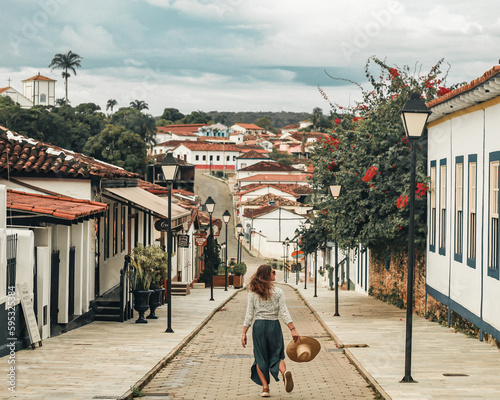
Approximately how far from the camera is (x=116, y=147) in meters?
74.9

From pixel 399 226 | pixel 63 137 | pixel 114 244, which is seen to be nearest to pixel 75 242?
pixel 114 244

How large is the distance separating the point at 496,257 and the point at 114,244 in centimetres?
1295

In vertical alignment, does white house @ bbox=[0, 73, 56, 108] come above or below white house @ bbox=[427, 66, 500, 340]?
above

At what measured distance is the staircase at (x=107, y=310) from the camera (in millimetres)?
18347

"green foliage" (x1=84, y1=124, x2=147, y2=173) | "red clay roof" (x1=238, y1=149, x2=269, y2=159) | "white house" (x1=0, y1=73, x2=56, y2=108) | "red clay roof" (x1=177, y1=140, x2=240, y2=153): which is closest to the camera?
"green foliage" (x1=84, y1=124, x2=147, y2=173)

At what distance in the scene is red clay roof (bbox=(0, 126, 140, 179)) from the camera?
17203 mm

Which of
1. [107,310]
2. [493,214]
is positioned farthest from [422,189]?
[107,310]

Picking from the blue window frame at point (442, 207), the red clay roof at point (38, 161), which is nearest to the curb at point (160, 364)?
the red clay roof at point (38, 161)

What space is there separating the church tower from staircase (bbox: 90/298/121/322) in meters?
130

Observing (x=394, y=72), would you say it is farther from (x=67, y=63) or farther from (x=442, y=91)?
(x=67, y=63)

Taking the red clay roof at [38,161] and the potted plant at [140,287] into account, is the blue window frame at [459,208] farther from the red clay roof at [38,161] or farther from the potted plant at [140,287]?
the red clay roof at [38,161]

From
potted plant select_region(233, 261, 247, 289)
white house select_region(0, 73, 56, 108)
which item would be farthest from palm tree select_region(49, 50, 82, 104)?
potted plant select_region(233, 261, 247, 289)

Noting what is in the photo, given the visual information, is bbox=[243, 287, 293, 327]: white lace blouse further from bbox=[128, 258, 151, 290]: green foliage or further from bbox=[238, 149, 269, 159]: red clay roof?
bbox=[238, 149, 269, 159]: red clay roof

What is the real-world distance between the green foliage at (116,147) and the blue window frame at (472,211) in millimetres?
60288
